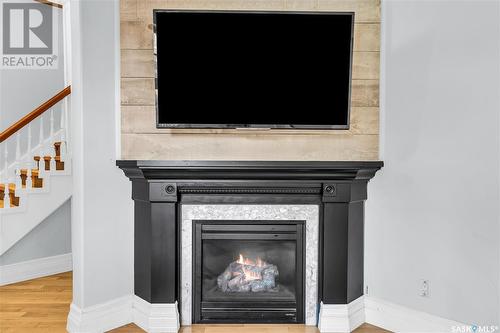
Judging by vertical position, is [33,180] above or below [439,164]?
below

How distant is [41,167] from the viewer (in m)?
3.71

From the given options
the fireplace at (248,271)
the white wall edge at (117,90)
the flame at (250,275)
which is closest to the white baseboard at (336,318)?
the fireplace at (248,271)

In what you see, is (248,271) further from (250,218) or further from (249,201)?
(249,201)

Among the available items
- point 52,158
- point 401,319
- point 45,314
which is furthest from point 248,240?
point 52,158

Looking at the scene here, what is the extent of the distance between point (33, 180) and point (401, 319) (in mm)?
3410

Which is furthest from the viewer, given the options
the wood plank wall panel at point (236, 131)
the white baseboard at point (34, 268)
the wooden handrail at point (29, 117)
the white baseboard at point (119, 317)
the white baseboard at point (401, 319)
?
the white baseboard at point (34, 268)

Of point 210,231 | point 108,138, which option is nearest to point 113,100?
point 108,138

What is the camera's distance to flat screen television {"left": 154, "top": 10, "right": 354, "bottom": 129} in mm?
2514

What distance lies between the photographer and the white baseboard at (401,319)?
2443mm

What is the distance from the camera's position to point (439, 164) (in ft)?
7.96

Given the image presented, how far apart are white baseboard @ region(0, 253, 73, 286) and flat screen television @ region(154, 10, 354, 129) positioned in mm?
2281

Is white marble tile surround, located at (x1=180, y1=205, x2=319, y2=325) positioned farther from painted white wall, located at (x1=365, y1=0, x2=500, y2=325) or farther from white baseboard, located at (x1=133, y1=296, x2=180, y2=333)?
painted white wall, located at (x1=365, y1=0, x2=500, y2=325)
